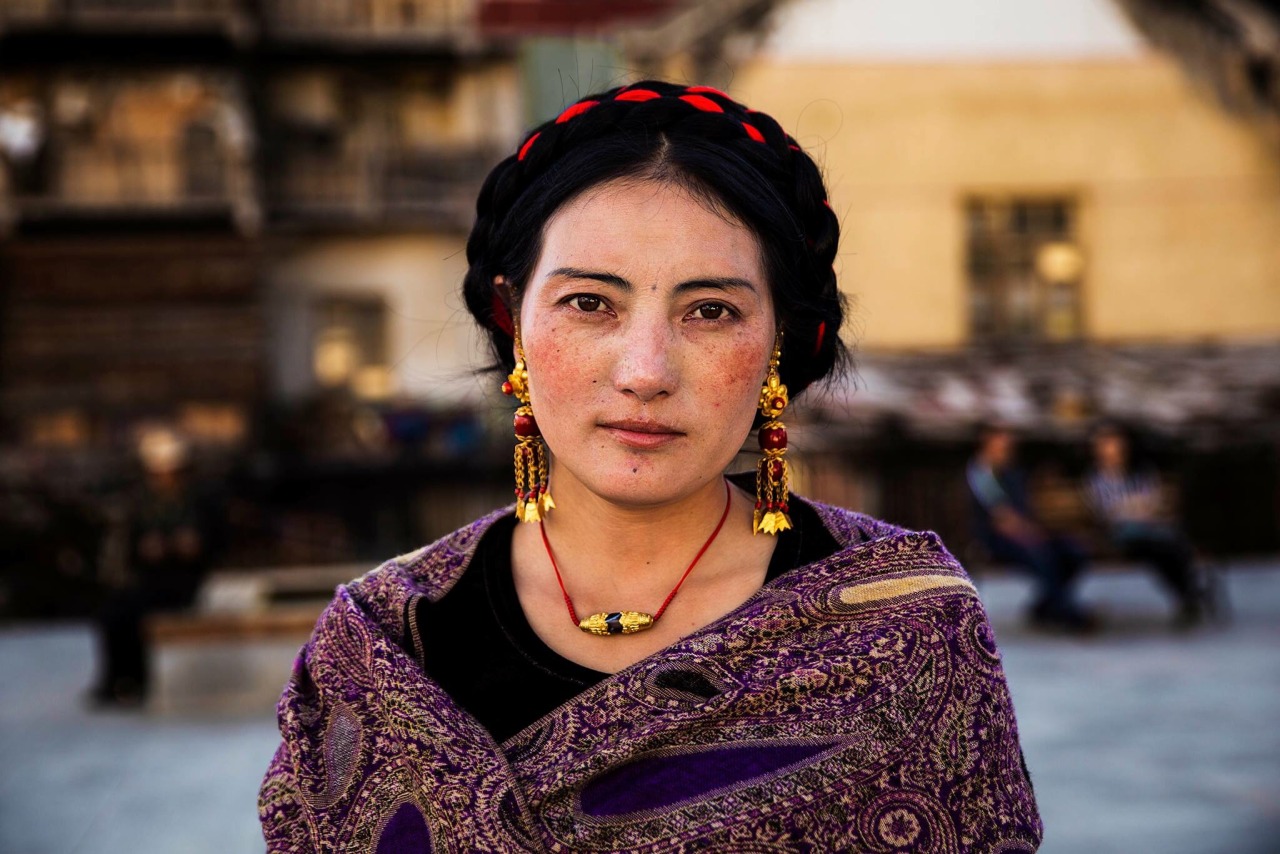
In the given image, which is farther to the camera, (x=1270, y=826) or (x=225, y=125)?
(x=225, y=125)

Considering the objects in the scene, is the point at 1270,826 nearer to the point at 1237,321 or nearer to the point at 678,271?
the point at 678,271

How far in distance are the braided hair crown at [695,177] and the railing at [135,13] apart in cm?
1894

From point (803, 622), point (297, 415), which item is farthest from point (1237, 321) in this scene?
point (803, 622)

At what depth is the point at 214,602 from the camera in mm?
9000

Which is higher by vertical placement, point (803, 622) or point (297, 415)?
point (803, 622)

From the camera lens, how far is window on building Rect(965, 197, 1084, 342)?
699 inches

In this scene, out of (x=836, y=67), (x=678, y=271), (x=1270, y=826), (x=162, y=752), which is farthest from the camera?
(x=836, y=67)

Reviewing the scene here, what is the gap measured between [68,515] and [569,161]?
12702 mm

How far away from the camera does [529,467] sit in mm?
1905

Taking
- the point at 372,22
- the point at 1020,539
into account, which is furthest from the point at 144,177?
the point at 1020,539

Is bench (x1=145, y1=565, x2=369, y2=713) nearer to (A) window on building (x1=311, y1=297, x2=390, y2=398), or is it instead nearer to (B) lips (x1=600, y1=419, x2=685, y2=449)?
(B) lips (x1=600, y1=419, x2=685, y2=449)

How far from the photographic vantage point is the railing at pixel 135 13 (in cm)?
1886

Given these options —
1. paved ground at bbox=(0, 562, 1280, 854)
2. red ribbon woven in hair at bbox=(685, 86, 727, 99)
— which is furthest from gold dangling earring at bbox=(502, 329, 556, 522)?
paved ground at bbox=(0, 562, 1280, 854)

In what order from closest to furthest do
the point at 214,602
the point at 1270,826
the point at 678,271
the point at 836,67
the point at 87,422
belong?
the point at 678,271, the point at 1270,826, the point at 214,602, the point at 836,67, the point at 87,422
